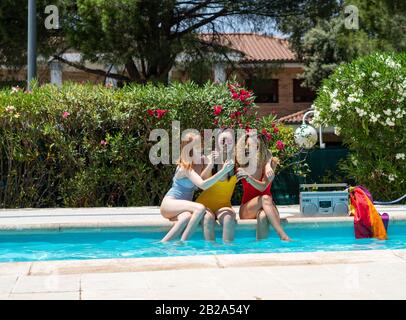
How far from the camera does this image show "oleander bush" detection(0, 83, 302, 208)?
38.8ft

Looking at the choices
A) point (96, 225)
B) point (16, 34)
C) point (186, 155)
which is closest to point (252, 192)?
point (186, 155)

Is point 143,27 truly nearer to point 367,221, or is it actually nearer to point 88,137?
point 88,137

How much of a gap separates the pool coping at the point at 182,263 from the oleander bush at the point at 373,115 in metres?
6.10

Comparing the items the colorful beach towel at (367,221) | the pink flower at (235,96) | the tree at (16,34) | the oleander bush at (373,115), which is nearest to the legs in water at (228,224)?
the colorful beach towel at (367,221)

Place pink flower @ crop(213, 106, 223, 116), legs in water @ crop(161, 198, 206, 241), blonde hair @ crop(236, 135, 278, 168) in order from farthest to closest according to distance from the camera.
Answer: pink flower @ crop(213, 106, 223, 116)
blonde hair @ crop(236, 135, 278, 168)
legs in water @ crop(161, 198, 206, 241)

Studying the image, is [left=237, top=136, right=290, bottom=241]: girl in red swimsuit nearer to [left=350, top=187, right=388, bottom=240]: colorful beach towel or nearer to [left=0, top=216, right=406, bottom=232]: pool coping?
[left=0, top=216, right=406, bottom=232]: pool coping

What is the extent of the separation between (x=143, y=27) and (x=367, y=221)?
10758 millimetres

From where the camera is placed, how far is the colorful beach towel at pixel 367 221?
336 inches

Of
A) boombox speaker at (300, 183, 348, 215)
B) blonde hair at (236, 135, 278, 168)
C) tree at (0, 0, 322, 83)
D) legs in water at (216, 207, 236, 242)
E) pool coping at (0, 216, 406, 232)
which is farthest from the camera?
tree at (0, 0, 322, 83)

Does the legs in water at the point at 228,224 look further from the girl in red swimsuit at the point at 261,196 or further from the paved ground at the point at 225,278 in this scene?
the paved ground at the point at 225,278

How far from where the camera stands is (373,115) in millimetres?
11664

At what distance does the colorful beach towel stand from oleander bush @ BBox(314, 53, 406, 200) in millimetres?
3374

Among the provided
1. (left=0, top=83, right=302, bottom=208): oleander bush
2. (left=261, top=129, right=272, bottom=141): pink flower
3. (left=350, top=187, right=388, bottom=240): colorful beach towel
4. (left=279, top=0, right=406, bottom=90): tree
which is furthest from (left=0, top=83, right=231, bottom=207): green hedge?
(left=279, top=0, right=406, bottom=90): tree

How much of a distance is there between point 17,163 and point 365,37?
34.4ft
